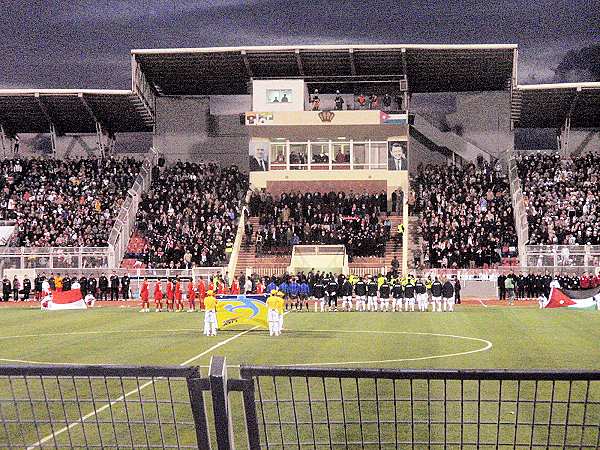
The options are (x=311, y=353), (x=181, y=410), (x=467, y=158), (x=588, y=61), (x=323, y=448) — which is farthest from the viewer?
(x=588, y=61)

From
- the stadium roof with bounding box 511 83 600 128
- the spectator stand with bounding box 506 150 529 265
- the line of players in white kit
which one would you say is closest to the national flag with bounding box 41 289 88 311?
the line of players in white kit

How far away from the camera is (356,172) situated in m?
63.4

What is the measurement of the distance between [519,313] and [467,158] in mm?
32459

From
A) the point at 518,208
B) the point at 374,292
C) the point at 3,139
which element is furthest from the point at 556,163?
the point at 3,139

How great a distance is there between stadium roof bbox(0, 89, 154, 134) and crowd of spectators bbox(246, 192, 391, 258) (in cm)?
1127

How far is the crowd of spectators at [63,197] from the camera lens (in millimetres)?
57281

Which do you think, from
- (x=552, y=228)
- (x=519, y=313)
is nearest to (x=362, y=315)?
(x=519, y=313)

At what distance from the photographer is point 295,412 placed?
554 cm

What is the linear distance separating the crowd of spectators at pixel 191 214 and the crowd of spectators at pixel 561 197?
56.4ft

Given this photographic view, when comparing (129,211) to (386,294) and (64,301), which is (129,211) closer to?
(64,301)

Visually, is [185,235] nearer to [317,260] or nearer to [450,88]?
[317,260]

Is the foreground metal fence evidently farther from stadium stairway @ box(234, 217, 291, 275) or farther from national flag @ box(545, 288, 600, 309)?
stadium stairway @ box(234, 217, 291, 275)

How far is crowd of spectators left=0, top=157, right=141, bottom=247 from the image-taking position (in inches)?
2255

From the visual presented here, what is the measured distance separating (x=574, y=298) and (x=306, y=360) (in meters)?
24.5
